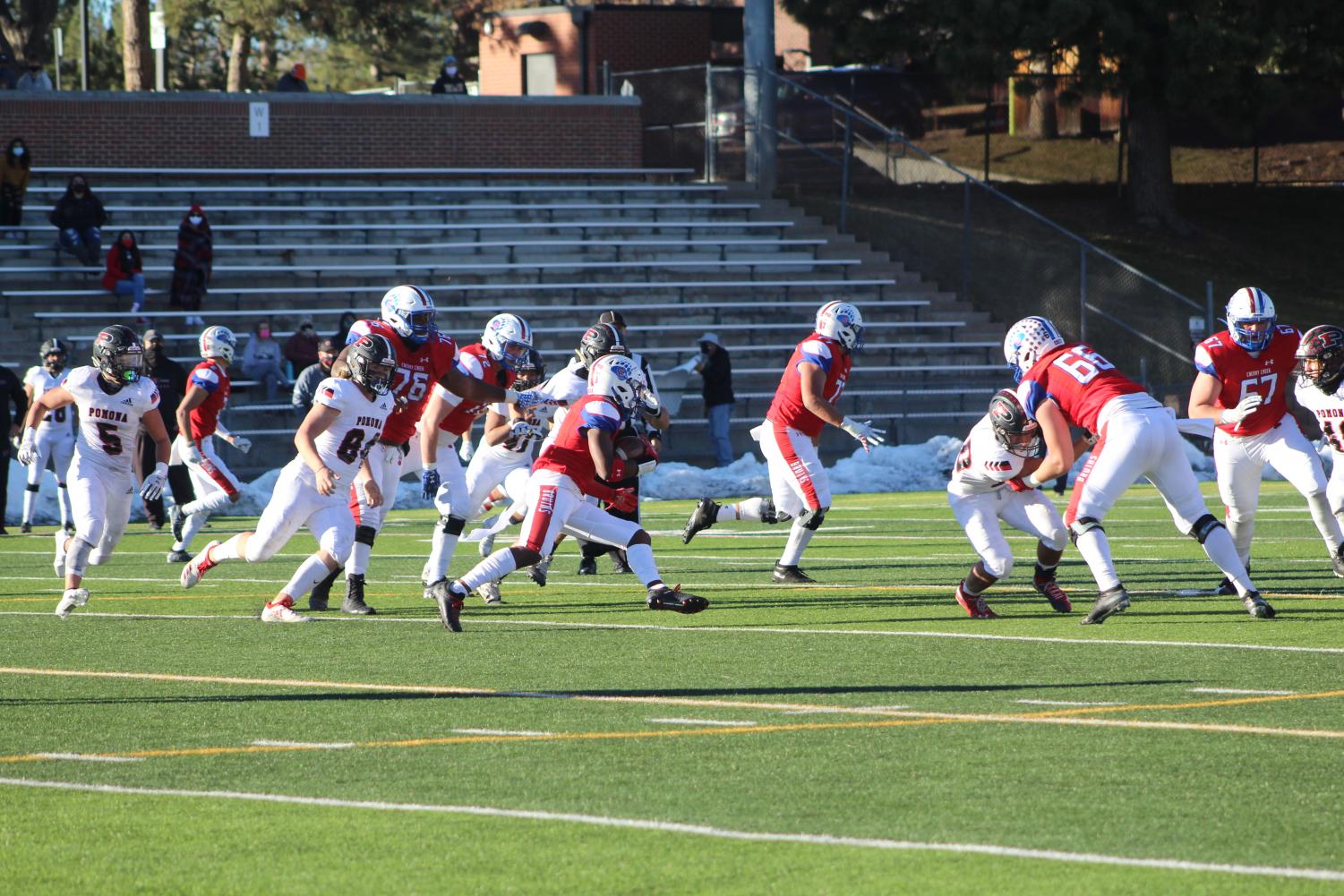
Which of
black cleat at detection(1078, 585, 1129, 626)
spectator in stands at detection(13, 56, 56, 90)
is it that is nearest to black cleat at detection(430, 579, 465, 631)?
black cleat at detection(1078, 585, 1129, 626)

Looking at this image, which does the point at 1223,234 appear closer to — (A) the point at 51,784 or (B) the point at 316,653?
(B) the point at 316,653

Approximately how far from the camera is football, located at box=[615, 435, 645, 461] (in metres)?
11.3

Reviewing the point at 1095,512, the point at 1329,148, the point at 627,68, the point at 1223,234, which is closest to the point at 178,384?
the point at 1095,512

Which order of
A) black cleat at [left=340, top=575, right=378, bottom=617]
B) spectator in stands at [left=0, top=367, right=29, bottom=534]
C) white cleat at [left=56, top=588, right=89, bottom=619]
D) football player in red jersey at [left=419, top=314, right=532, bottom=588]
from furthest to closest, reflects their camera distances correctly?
spectator in stands at [left=0, top=367, right=29, bottom=534] → football player in red jersey at [left=419, top=314, right=532, bottom=588] → black cleat at [left=340, top=575, right=378, bottom=617] → white cleat at [left=56, top=588, right=89, bottom=619]

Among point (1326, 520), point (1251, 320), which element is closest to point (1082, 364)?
point (1251, 320)

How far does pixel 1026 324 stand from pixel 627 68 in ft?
103

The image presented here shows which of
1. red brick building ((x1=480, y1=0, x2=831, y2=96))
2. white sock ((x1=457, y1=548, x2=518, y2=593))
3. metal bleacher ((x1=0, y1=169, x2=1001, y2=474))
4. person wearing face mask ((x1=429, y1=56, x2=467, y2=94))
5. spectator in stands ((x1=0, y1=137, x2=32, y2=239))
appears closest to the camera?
white sock ((x1=457, y1=548, x2=518, y2=593))

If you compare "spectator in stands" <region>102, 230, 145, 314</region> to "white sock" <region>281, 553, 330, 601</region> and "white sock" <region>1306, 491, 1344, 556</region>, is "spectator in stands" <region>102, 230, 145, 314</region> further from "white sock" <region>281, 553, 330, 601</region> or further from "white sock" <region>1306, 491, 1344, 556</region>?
"white sock" <region>1306, 491, 1344, 556</region>

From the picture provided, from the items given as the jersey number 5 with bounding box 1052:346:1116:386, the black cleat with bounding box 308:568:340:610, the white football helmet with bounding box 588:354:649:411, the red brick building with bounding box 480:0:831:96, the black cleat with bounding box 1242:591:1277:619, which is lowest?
the black cleat with bounding box 308:568:340:610

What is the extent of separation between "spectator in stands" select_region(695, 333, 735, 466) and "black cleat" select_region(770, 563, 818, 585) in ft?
40.8

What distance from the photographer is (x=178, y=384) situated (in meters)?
20.4

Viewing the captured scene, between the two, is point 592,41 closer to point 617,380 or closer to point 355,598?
point 355,598

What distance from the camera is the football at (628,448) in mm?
11344

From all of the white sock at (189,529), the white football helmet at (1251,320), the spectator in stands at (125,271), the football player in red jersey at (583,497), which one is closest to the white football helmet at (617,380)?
the football player in red jersey at (583,497)
